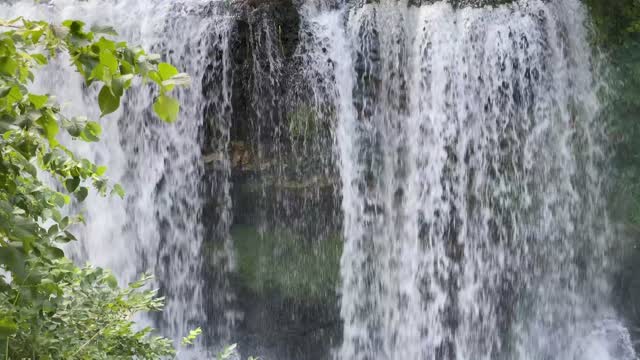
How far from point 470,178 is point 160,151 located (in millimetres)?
3317

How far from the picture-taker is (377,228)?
732cm

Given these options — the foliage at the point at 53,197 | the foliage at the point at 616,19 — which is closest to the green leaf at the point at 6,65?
the foliage at the point at 53,197

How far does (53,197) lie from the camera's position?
2180mm

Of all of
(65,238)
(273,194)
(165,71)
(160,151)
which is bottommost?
A: (273,194)

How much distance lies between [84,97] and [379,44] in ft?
10.6

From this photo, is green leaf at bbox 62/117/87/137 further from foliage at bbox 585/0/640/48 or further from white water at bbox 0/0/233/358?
foliage at bbox 585/0/640/48

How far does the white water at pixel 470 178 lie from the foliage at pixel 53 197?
186 inches

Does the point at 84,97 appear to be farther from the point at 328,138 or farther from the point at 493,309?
the point at 493,309

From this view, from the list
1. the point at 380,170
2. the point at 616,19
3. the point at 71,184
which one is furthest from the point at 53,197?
the point at 616,19

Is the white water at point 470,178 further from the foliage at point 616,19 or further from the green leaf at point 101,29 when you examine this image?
the green leaf at point 101,29

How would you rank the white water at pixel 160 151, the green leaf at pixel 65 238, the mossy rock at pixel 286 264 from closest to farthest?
the green leaf at pixel 65 238 < the white water at pixel 160 151 < the mossy rock at pixel 286 264

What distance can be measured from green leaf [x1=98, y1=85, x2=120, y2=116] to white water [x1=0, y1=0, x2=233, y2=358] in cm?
596

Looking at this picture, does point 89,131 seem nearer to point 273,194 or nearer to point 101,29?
point 101,29

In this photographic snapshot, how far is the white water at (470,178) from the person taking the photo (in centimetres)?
684
